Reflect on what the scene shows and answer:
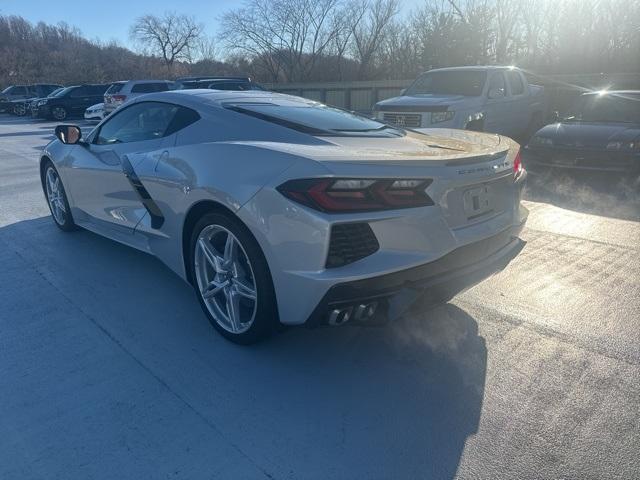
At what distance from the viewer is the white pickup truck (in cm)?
857

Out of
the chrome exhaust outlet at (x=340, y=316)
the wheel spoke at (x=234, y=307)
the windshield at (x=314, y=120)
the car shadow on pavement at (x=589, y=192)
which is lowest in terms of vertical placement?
the car shadow on pavement at (x=589, y=192)

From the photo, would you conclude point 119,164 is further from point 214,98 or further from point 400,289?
point 400,289

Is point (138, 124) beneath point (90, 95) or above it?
above

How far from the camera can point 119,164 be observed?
376cm

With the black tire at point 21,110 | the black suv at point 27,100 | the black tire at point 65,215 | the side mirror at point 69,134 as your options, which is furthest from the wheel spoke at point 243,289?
the black tire at point 21,110

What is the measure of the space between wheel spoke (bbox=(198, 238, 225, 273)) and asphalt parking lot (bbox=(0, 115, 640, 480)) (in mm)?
449

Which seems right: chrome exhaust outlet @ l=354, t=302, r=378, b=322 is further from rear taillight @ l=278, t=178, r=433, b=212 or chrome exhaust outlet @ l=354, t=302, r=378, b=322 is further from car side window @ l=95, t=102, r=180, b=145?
car side window @ l=95, t=102, r=180, b=145

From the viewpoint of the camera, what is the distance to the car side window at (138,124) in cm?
357

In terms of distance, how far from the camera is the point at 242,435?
218 cm

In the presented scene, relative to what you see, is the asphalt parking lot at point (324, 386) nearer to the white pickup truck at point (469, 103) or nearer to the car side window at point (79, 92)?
the white pickup truck at point (469, 103)

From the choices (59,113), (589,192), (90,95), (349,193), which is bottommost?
(59,113)

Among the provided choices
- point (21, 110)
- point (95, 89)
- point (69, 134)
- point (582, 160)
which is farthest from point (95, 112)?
point (582, 160)

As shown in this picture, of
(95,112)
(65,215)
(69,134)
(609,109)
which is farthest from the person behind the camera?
(95,112)

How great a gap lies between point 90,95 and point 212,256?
25.1 meters
